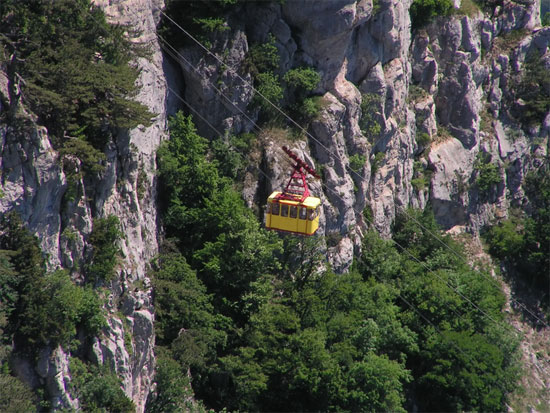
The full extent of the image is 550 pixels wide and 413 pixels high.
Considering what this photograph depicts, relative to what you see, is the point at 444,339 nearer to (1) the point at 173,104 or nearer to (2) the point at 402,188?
(2) the point at 402,188

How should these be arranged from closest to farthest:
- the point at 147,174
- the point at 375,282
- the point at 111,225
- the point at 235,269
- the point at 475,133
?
the point at 111,225
the point at 147,174
the point at 235,269
the point at 375,282
the point at 475,133

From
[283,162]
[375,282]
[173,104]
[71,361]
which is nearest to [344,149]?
[283,162]

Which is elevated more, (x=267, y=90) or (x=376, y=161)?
(x=267, y=90)

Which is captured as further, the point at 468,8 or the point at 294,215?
the point at 468,8

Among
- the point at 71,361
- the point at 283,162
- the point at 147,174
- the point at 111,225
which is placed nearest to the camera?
the point at 71,361

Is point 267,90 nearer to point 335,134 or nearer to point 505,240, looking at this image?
point 335,134

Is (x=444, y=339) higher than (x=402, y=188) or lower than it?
lower

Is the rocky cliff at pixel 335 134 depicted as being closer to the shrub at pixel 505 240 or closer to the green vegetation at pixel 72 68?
the green vegetation at pixel 72 68

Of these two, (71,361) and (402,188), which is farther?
(402,188)

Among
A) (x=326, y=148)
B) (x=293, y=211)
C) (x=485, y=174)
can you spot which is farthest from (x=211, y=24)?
(x=485, y=174)
